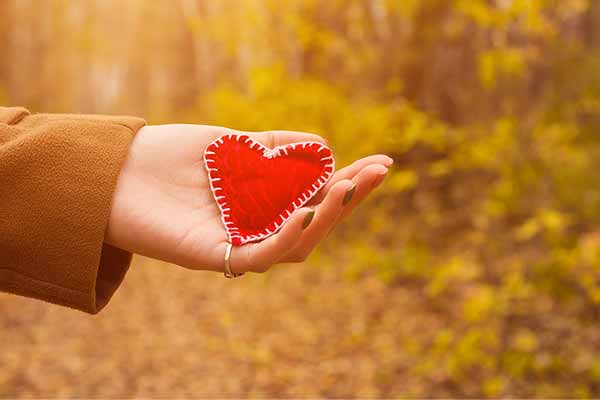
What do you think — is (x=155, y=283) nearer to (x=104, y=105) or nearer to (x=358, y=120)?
(x=358, y=120)

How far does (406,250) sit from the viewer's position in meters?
→ 4.49

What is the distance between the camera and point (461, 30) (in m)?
5.76

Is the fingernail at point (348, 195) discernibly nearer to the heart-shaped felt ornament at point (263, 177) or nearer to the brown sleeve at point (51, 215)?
the heart-shaped felt ornament at point (263, 177)

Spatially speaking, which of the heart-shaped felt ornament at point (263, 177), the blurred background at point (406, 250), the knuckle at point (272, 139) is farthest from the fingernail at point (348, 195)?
the blurred background at point (406, 250)

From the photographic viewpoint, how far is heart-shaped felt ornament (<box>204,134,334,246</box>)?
1.63 metres

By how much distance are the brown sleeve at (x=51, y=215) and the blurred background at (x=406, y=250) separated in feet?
7.77

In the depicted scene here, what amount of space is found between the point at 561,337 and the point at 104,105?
81.9 feet

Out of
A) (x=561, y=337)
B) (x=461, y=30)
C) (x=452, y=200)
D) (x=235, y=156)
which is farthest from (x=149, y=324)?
(x=235, y=156)

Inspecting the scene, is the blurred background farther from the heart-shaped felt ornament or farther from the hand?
the hand

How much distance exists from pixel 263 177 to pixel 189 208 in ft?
0.71

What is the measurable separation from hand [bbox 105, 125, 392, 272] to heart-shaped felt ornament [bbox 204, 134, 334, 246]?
0.09 ft

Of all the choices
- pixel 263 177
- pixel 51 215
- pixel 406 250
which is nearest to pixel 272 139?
pixel 263 177

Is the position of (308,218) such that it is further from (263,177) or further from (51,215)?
(51,215)

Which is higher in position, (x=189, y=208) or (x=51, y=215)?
(x=51, y=215)
